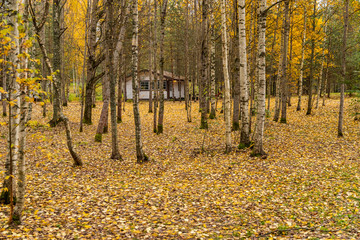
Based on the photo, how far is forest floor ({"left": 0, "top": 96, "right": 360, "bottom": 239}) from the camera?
16.3 ft

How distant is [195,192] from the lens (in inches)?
283

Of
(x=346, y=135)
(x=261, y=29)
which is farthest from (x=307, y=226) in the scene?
(x=346, y=135)

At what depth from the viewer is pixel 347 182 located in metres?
7.23

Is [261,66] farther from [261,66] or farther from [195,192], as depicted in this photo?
[195,192]

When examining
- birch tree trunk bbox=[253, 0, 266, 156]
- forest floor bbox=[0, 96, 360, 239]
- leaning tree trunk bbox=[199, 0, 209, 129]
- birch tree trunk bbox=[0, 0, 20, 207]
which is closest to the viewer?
birch tree trunk bbox=[0, 0, 20, 207]

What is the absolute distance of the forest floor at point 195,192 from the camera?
4.98 metres

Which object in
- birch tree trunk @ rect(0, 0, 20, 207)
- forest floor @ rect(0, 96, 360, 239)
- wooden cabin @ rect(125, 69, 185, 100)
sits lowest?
forest floor @ rect(0, 96, 360, 239)

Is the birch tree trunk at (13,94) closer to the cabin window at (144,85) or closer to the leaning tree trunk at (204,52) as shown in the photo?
the leaning tree trunk at (204,52)

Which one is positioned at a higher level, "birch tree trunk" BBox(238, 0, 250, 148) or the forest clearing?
"birch tree trunk" BBox(238, 0, 250, 148)

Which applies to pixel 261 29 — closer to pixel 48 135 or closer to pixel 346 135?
pixel 346 135

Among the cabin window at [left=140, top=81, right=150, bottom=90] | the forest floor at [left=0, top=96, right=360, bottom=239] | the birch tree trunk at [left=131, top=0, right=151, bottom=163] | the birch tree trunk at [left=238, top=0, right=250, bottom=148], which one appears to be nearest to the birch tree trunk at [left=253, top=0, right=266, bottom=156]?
the birch tree trunk at [left=238, top=0, right=250, bottom=148]

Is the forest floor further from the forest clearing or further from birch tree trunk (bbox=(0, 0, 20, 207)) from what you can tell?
birch tree trunk (bbox=(0, 0, 20, 207))

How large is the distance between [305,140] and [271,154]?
2.92 m

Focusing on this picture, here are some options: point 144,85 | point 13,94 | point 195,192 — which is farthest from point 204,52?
point 144,85
